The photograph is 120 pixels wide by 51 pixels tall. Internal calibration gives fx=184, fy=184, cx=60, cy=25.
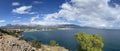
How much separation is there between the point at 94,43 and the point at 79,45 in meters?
6.27

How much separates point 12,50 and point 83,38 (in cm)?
4789

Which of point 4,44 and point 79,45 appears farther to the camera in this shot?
point 79,45

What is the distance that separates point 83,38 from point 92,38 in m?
3.73

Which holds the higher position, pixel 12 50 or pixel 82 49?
pixel 12 50

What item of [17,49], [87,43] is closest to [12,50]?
[17,49]

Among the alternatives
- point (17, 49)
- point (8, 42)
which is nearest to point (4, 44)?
point (8, 42)

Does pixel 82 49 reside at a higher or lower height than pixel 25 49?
lower

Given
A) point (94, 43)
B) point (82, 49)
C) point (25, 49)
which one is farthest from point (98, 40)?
point (25, 49)

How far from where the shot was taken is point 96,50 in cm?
7456

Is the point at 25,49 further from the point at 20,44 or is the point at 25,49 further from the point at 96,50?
the point at 96,50

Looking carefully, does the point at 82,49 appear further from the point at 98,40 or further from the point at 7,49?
the point at 7,49

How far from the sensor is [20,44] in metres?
33.2

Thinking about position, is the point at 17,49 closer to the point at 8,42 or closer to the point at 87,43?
the point at 8,42

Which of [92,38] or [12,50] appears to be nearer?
[12,50]
